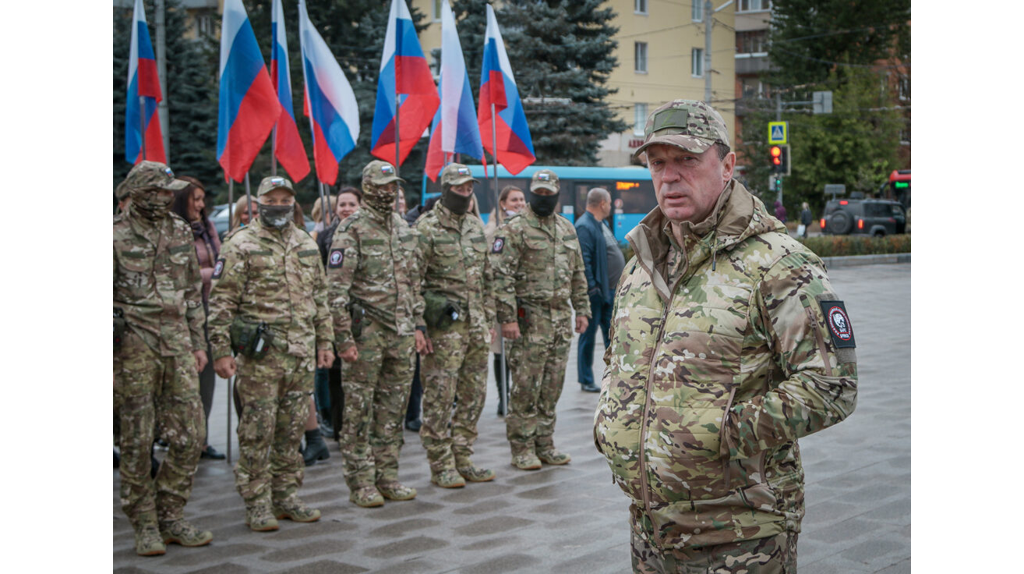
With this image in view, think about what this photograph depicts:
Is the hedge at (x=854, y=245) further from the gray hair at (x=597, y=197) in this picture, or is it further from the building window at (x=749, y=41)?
the building window at (x=749, y=41)

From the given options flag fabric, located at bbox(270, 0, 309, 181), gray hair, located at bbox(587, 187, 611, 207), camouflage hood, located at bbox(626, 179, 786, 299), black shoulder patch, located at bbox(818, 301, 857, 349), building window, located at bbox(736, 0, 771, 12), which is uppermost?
building window, located at bbox(736, 0, 771, 12)

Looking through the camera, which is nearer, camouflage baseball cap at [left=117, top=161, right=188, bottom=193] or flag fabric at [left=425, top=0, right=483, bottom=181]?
camouflage baseball cap at [left=117, top=161, right=188, bottom=193]

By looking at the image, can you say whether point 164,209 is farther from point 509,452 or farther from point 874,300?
point 874,300

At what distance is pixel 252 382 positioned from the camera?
5887 millimetres

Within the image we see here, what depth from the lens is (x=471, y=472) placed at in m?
7.09

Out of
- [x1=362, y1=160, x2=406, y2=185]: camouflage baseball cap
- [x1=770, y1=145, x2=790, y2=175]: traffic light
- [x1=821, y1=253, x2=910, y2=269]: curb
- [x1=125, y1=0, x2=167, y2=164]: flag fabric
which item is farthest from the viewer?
[x1=821, y1=253, x2=910, y2=269]: curb

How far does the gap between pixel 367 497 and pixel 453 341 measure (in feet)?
4.12

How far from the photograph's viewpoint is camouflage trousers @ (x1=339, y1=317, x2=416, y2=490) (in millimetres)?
6578

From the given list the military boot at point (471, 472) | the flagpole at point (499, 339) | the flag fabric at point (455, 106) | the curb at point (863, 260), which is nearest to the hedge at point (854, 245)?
the curb at point (863, 260)

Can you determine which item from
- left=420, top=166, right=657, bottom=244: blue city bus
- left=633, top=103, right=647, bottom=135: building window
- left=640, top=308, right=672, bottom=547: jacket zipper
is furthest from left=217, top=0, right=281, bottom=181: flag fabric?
left=633, top=103, right=647, bottom=135: building window

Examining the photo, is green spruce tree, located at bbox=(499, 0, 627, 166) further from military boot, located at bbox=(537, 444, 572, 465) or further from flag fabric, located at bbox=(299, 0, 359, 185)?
military boot, located at bbox=(537, 444, 572, 465)

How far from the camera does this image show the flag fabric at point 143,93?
7871mm

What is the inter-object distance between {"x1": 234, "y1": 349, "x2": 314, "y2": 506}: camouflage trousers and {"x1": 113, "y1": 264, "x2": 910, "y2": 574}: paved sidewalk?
11.5 inches

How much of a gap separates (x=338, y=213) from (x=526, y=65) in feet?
81.8
